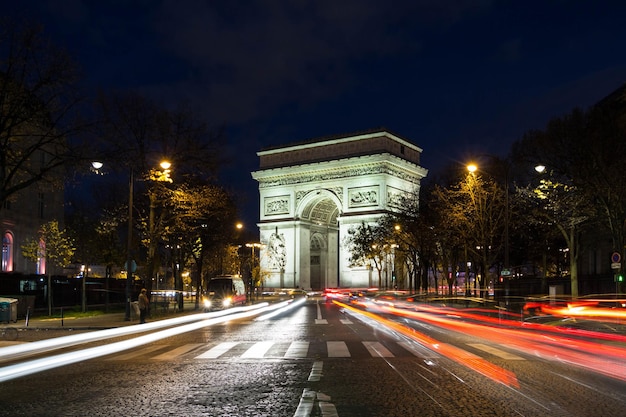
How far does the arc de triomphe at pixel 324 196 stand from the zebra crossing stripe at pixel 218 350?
206ft

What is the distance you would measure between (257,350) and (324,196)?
7212 cm

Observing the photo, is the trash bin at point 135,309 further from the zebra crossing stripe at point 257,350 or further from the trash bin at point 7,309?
the zebra crossing stripe at point 257,350

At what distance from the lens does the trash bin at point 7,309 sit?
27.1m

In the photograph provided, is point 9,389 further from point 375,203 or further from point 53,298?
point 375,203

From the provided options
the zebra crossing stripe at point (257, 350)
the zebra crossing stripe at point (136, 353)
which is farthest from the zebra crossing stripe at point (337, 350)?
the zebra crossing stripe at point (136, 353)

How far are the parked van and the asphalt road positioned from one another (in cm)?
2659

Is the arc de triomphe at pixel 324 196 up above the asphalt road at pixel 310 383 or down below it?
above

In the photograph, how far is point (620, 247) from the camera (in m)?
35.1

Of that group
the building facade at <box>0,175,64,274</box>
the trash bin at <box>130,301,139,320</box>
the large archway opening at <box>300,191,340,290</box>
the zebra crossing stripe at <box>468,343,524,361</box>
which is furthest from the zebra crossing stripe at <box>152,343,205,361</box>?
the large archway opening at <box>300,191,340,290</box>

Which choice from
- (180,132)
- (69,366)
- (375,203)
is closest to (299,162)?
(375,203)

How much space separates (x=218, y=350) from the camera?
15.7 m

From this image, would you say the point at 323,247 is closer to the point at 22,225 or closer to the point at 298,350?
the point at 22,225

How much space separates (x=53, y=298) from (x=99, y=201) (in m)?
46.3

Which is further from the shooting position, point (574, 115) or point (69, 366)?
point (574, 115)
